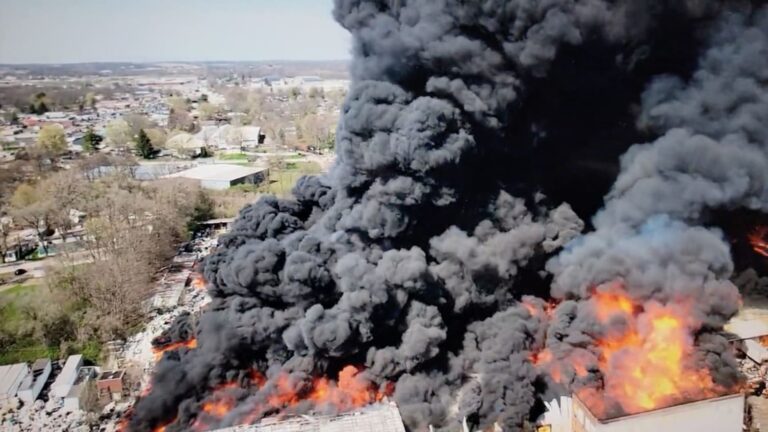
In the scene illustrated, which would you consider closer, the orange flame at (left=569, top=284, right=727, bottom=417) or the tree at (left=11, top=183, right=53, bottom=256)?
the orange flame at (left=569, top=284, right=727, bottom=417)

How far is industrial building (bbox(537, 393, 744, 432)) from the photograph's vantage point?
15.0m

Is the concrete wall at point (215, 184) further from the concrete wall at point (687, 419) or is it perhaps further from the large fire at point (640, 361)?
the concrete wall at point (687, 419)

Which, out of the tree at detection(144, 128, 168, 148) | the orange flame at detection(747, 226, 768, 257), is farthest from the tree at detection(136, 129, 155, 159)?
the orange flame at detection(747, 226, 768, 257)

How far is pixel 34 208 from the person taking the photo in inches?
1283

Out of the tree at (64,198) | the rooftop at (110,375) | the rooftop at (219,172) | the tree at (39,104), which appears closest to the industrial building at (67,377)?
the rooftop at (110,375)

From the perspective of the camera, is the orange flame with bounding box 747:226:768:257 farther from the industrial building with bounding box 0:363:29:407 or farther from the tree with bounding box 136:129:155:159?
the tree with bounding box 136:129:155:159

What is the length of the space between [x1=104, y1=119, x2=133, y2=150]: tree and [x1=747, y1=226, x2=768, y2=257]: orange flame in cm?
4751

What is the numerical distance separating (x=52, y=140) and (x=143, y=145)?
1367cm

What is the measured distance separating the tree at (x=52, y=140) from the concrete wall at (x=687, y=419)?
36641 millimetres

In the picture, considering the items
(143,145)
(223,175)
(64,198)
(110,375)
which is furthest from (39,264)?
(143,145)

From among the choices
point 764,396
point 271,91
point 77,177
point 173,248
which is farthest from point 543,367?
point 271,91

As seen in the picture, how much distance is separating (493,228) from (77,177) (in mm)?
31192

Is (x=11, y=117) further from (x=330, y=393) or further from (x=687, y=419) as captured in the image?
(x=687, y=419)

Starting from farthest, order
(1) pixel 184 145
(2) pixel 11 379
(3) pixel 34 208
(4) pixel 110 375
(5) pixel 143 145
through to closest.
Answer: (1) pixel 184 145 < (5) pixel 143 145 < (3) pixel 34 208 < (2) pixel 11 379 < (4) pixel 110 375
